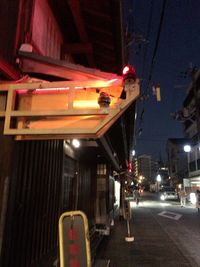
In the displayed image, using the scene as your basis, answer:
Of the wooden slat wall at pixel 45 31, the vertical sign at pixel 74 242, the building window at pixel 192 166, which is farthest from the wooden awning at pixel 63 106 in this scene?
the building window at pixel 192 166

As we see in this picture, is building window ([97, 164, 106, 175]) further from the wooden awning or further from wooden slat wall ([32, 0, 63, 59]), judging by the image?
the wooden awning

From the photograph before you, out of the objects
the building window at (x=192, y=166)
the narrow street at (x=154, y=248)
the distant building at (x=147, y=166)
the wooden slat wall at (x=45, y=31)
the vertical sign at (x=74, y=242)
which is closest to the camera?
the vertical sign at (x=74, y=242)

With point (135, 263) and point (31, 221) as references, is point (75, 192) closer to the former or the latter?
point (135, 263)

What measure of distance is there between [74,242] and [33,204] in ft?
4.76

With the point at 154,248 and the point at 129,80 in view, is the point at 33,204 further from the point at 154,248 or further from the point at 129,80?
the point at 154,248

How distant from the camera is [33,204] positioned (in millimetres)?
5020

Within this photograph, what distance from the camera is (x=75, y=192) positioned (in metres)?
8.98

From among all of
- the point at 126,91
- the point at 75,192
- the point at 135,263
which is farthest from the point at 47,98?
the point at 135,263

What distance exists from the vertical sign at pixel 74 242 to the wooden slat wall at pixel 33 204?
82 cm

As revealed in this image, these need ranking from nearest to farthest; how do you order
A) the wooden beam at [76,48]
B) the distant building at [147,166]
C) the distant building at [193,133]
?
the wooden beam at [76,48], the distant building at [193,133], the distant building at [147,166]

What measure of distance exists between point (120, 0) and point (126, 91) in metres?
2.68

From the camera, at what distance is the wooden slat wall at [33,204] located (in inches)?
164

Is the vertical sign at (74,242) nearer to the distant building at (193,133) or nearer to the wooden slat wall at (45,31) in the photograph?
the wooden slat wall at (45,31)

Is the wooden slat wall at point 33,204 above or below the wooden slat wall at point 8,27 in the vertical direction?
below
